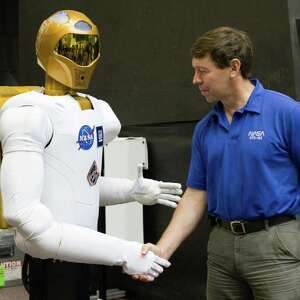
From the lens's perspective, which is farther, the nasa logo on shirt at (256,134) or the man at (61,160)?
the nasa logo on shirt at (256,134)

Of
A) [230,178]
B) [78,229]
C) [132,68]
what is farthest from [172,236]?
[132,68]

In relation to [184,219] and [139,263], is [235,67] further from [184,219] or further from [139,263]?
[139,263]

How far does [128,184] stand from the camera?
2.03 meters

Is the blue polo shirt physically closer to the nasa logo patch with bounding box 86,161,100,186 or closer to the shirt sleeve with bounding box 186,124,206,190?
the shirt sleeve with bounding box 186,124,206,190

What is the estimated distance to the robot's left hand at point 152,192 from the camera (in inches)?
78.2

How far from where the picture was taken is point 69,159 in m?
1.70

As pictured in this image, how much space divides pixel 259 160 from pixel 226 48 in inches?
15.9

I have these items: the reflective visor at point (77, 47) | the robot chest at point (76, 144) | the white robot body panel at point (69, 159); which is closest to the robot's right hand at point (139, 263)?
the white robot body panel at point (69, 159)

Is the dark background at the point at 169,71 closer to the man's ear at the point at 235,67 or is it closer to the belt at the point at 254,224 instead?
the man's ear at the point at 235,67

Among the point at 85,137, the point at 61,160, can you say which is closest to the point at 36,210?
the point at 61,160

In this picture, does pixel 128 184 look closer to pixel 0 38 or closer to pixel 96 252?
pixel 96 252

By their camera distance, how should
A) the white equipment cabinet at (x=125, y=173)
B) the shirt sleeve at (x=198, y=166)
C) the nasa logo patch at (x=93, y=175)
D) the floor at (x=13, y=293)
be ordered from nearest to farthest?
the nasa logo patch at (x=93, y=175), the shirt sleeve at (x=198, y=166), the white equipment cabinet at (x=125, y=173), the floor at (x=13, y=293)

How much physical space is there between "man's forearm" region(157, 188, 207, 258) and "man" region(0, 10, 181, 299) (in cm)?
26

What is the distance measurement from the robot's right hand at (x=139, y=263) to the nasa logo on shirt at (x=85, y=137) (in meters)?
0.36
